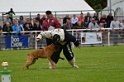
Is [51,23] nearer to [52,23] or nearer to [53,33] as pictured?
[52,23]

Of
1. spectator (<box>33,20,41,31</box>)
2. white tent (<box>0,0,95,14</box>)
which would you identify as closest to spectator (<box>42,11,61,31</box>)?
spectator (<box>33,20,41,31</box>)

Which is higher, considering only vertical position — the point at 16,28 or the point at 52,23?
the point at 52,23

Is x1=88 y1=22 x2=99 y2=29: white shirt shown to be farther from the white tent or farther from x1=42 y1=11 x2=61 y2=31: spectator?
x1=42 y1=11 x2=61 y2=31: spectator

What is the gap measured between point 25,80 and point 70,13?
24.3 m

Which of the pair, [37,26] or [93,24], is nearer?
[37,26]

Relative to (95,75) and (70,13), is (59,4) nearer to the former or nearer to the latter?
(70,13)

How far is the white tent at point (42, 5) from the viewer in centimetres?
3679

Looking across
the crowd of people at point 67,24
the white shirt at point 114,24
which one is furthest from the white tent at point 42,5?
the white shirt at point 114,24

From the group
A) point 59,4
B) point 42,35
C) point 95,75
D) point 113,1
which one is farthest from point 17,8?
point 95,75

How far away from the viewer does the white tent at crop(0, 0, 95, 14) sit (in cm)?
3679

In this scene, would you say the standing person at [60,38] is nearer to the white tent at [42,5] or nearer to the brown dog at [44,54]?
→ the brown dog at [44,54]

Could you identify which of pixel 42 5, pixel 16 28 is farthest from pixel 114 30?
pixel 42 5

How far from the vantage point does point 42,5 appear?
3725 centimetres

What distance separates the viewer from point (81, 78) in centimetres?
1164
